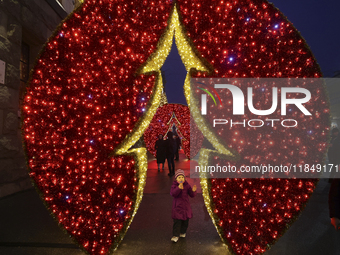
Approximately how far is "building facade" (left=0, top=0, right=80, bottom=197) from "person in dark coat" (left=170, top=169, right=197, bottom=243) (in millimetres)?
5078

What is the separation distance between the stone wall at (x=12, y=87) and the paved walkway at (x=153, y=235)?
96cm

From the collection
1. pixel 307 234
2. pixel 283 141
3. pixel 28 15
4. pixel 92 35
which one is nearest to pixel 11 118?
pixel 28 15

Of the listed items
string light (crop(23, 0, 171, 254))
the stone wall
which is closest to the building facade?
the stone wall

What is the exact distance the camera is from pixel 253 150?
296 centimetres

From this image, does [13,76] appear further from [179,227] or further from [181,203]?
[179,227]

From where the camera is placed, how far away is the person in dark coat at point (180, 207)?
11.9ft

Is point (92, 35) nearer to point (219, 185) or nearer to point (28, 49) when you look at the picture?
point (219, 185)

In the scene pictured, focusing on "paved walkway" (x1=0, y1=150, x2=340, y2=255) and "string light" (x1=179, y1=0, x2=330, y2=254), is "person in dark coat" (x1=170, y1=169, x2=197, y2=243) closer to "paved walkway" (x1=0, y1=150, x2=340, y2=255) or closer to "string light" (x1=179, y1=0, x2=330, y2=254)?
"paved walkway" (x1=0, y1=150, x2=340, y2=255)

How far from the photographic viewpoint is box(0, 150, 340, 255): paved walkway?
130 inches

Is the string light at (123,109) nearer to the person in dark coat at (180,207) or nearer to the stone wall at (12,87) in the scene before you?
the person in dark coat at (180,207)

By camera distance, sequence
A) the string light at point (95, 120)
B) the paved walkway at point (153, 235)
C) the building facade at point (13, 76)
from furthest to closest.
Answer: the building facade at point (13, 76) < the paved walkway at point (153, 235) < the string light at point (95, 120)

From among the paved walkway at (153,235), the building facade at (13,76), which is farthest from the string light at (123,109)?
the building facade at (13,76)

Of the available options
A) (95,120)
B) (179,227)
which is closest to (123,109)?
(95,120)

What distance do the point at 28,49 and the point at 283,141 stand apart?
28.3 ft
